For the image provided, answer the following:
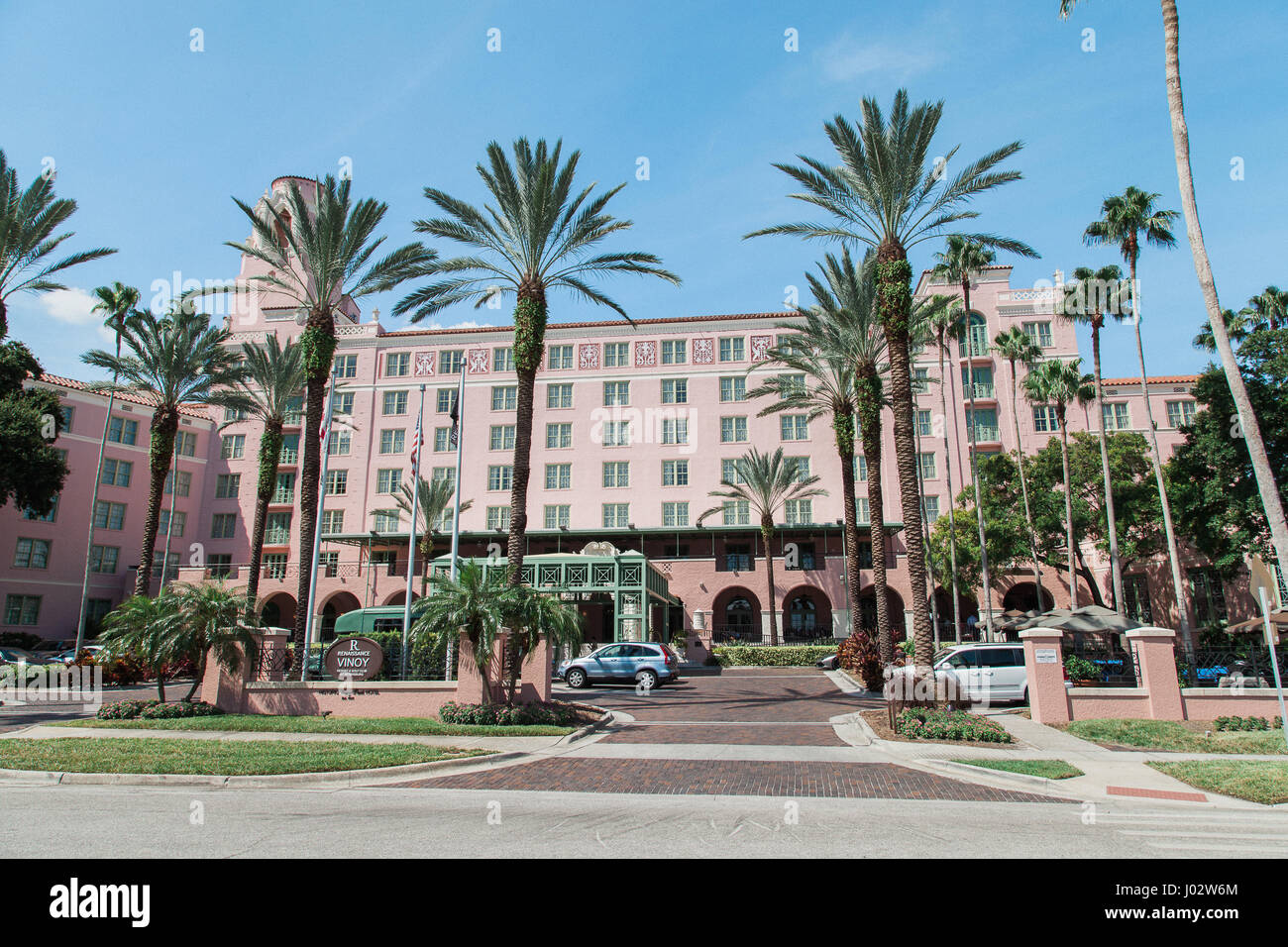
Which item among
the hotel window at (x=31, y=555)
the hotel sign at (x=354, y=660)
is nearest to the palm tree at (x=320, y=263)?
the hotel sign at (x=354, y=660)

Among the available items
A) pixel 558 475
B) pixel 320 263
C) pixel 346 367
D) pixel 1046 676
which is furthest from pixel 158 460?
pixel 1046 676

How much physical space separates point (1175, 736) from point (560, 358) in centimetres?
4524

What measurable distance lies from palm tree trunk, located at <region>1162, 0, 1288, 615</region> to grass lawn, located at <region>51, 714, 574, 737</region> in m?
13.6

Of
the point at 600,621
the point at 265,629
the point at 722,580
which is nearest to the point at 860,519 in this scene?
the point at 722,580

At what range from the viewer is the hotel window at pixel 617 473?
168 feet

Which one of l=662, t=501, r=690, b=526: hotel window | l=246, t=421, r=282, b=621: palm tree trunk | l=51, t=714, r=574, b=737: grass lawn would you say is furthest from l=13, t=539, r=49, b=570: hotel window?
l=662, t=501, r=690, b=526: hotel window

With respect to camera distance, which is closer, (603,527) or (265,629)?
(265,629)

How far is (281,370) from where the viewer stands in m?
31.5

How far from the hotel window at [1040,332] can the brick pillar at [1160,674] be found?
37.6 metres

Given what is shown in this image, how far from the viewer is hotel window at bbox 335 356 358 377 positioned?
55.1 metres

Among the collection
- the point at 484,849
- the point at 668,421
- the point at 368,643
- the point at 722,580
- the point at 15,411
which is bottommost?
the point at 484,849

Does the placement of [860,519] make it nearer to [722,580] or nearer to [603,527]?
[722,580]

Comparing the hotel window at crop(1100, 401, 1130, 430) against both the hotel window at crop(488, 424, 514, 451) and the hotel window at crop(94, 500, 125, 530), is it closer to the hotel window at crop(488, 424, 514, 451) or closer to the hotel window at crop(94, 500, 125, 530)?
the hotel window at crop(488, 424, 514, 451)
